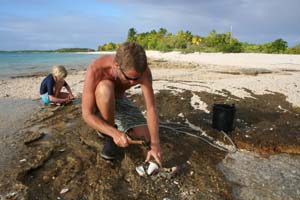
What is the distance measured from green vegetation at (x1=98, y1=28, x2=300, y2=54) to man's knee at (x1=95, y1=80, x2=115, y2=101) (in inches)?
1223

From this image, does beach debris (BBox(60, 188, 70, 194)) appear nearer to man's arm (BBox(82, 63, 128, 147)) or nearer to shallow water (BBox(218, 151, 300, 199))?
man's arm (BBox(82, 63, 128, 147))

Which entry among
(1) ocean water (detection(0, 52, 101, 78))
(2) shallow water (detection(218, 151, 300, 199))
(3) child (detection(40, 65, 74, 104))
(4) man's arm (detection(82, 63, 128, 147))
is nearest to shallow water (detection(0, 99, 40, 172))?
(3) child (detection(40, 65, 74, 104))

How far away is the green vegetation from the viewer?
3369cm

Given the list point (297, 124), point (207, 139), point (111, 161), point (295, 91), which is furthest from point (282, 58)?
point (111, 161)

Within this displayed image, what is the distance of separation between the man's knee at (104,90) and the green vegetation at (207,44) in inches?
1223

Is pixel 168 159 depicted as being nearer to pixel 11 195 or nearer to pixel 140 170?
pixel 140 170

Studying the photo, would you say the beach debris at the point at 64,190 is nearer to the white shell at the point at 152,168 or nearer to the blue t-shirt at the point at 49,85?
the white shell at the point at 152,168

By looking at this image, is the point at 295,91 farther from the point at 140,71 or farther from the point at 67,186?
the point at 67,186

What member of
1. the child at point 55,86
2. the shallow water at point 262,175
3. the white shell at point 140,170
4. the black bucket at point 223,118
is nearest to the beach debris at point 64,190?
the white shell at point 140,170

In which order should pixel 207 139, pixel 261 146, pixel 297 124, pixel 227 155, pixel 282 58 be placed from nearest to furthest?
pixel 227 155 → pixel 261 146 → pixel 207 139 → pixel 297 124 → pixel 282 58

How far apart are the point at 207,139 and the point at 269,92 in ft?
14.7

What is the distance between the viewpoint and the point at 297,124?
482 centimetres

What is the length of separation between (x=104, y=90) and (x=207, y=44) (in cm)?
4728

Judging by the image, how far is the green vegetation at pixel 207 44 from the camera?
33688 millimetres
